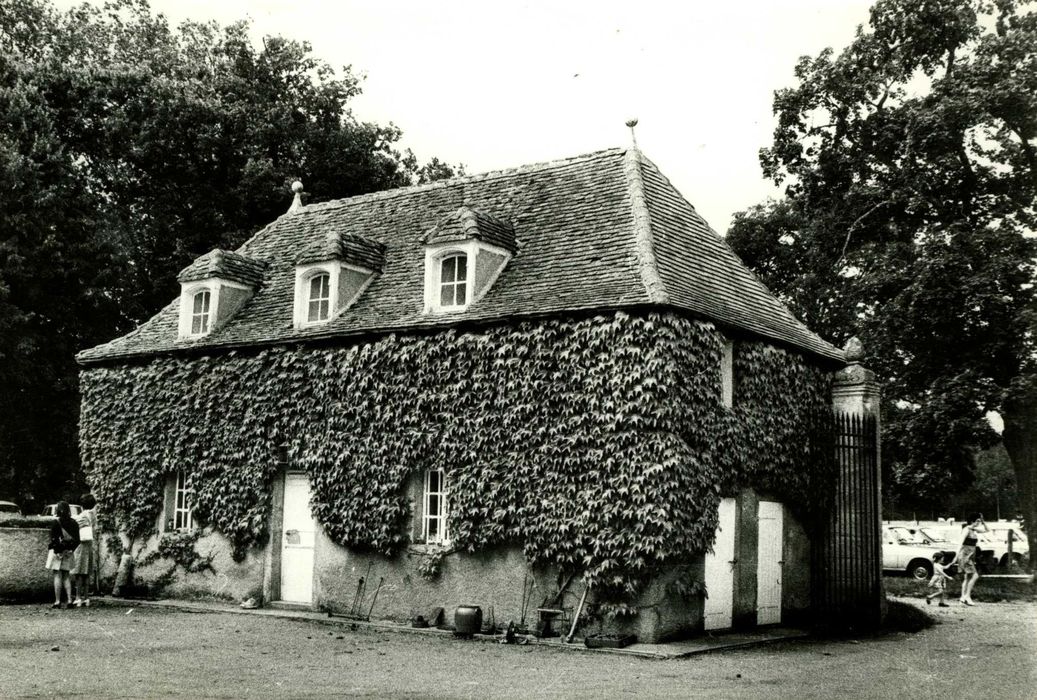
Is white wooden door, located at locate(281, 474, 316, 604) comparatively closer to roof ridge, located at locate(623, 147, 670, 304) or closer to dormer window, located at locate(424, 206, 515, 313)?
dormer window, located at locate(424, 206, 515, 313)

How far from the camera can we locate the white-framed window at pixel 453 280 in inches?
707

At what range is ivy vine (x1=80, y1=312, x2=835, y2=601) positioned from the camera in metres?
15.1

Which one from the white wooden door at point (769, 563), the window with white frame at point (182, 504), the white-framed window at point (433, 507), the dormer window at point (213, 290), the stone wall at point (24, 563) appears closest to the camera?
the white-framed window at point (433, 507)

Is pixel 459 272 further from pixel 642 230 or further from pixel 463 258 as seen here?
pixel 642 230

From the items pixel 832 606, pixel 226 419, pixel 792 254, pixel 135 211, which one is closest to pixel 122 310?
pixel 135 211

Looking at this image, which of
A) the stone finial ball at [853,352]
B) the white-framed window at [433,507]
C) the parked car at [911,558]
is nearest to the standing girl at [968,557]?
the stone finial ball at [853,352]

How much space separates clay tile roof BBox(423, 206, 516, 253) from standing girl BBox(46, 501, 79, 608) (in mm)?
7847

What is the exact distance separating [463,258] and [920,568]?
64.9 ft

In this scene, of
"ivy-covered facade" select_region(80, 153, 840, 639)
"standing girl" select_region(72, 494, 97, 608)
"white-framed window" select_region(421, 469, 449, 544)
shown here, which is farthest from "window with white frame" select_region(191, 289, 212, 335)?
"white-framed window" select_region(421, 469, 449, 544)

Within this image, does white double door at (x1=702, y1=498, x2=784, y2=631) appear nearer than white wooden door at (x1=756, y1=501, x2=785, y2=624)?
Yes

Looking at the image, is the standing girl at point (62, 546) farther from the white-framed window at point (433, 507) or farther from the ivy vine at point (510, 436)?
the white-framed window at point (433, 507)

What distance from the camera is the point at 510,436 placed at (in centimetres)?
1633

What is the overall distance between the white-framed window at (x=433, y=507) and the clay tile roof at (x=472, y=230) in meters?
4.03

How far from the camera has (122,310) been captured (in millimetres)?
31906
